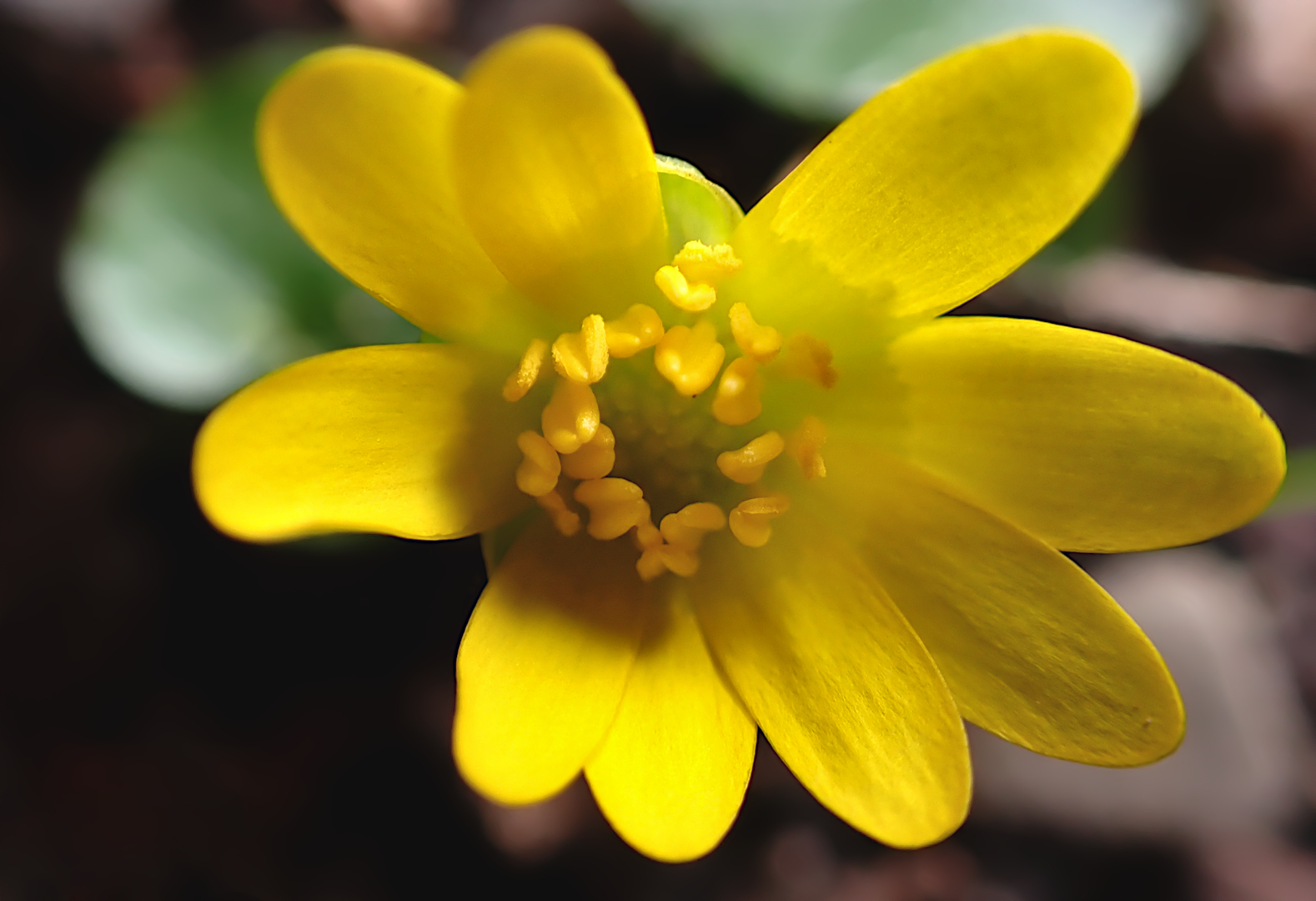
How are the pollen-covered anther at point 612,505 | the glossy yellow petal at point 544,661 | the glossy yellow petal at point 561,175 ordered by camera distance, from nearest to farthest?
1. the glossy yellow petal at point 561,175
2. the glossy yellow petal at point 544,661
3. the pollen-covered anther at point 612,505

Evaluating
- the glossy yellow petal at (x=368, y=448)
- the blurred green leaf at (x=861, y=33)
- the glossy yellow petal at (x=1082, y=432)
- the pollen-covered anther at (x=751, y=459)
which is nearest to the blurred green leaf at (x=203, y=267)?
the blurred green leaf at (x=861, y=33)

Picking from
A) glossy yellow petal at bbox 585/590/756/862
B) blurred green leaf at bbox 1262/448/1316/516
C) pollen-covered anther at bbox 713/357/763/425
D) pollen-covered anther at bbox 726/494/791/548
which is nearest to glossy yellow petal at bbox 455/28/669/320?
pollen-covered anther at bbox 713/357/763/425

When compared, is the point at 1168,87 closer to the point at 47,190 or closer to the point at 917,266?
the point at 917,266

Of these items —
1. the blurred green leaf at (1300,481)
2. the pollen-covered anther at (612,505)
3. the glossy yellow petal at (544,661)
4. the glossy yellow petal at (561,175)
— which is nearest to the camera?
the glossy yellow petal at (561,175)

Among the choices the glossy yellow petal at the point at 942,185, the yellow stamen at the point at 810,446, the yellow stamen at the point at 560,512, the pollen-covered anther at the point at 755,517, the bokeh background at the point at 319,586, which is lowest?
the bokeh background at the point at 319,586

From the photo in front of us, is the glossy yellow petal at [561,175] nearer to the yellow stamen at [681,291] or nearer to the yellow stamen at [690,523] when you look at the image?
the yellow stamen at [681,291]

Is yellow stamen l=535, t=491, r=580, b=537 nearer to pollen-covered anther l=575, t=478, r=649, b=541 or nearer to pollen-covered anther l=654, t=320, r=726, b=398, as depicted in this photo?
pollen-covered anther l=575, t=478, r=649, b=541

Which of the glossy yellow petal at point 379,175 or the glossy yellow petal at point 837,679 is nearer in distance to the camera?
the glossy yellow petal at point 379,175
